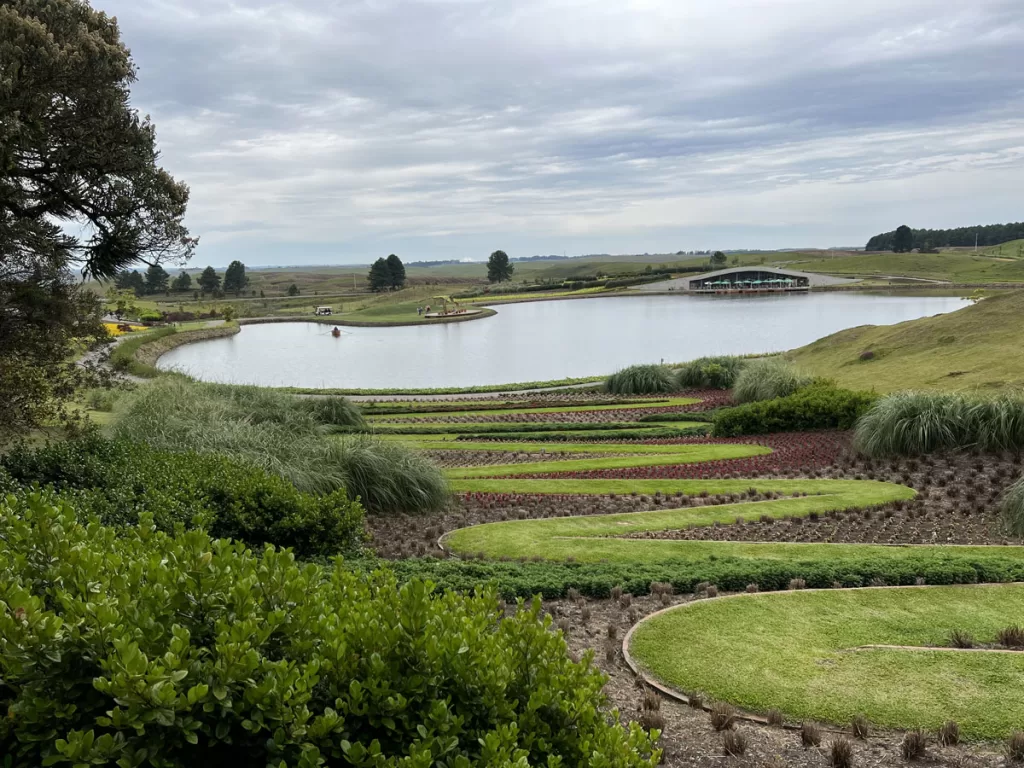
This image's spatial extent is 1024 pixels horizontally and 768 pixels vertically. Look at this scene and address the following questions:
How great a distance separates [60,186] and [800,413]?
1607 centimetres

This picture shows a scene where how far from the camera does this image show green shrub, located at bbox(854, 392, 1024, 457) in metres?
13.6

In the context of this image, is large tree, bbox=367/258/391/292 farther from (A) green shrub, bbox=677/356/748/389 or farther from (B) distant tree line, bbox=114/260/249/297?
(A) green shrub, bbox=677/356/748/389

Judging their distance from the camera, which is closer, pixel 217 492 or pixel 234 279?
pixel 217 492

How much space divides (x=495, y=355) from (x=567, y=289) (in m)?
72.3

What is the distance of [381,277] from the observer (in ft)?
394

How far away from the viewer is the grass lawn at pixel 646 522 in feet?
29.2

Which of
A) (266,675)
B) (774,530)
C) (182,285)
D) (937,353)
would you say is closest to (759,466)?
(774,530)

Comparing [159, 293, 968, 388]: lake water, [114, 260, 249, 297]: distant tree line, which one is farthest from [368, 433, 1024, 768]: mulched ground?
[114, 260, 249, 297]: distant tree line

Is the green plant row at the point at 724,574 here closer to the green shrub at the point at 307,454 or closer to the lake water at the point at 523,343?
the green shrub at the point at 307,454

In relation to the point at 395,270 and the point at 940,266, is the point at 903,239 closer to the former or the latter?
the point at 940,266

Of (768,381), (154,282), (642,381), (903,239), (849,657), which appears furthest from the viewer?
(903,239)

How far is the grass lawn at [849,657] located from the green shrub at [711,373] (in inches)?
894

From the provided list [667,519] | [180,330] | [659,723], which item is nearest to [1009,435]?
[667,519]

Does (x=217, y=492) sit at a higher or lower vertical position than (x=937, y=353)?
higher
